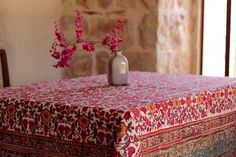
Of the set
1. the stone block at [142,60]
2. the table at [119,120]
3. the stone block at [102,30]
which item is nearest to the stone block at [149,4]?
the stone block at [102,30]

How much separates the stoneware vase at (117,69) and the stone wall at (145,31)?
117cm

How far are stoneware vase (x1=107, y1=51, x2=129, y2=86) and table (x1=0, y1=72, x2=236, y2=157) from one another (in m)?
0.05

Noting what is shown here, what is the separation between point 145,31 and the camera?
3393mm

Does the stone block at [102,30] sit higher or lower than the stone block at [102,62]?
higher

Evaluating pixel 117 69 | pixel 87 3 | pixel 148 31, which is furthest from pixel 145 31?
pixel 117 69

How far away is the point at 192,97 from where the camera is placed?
1.88 metres

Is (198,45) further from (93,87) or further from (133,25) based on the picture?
(93,87)

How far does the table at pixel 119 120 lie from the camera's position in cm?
159

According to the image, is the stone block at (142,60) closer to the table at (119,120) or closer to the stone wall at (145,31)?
the stone wall at (145,31)

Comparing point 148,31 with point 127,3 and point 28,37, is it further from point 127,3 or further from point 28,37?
point 28,37

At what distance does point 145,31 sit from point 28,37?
1130 millimetres

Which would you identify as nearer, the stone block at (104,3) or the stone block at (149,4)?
the stone block at (149,4)

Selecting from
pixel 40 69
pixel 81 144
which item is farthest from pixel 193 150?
pixel 40 69

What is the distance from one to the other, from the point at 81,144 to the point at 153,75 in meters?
1.11
